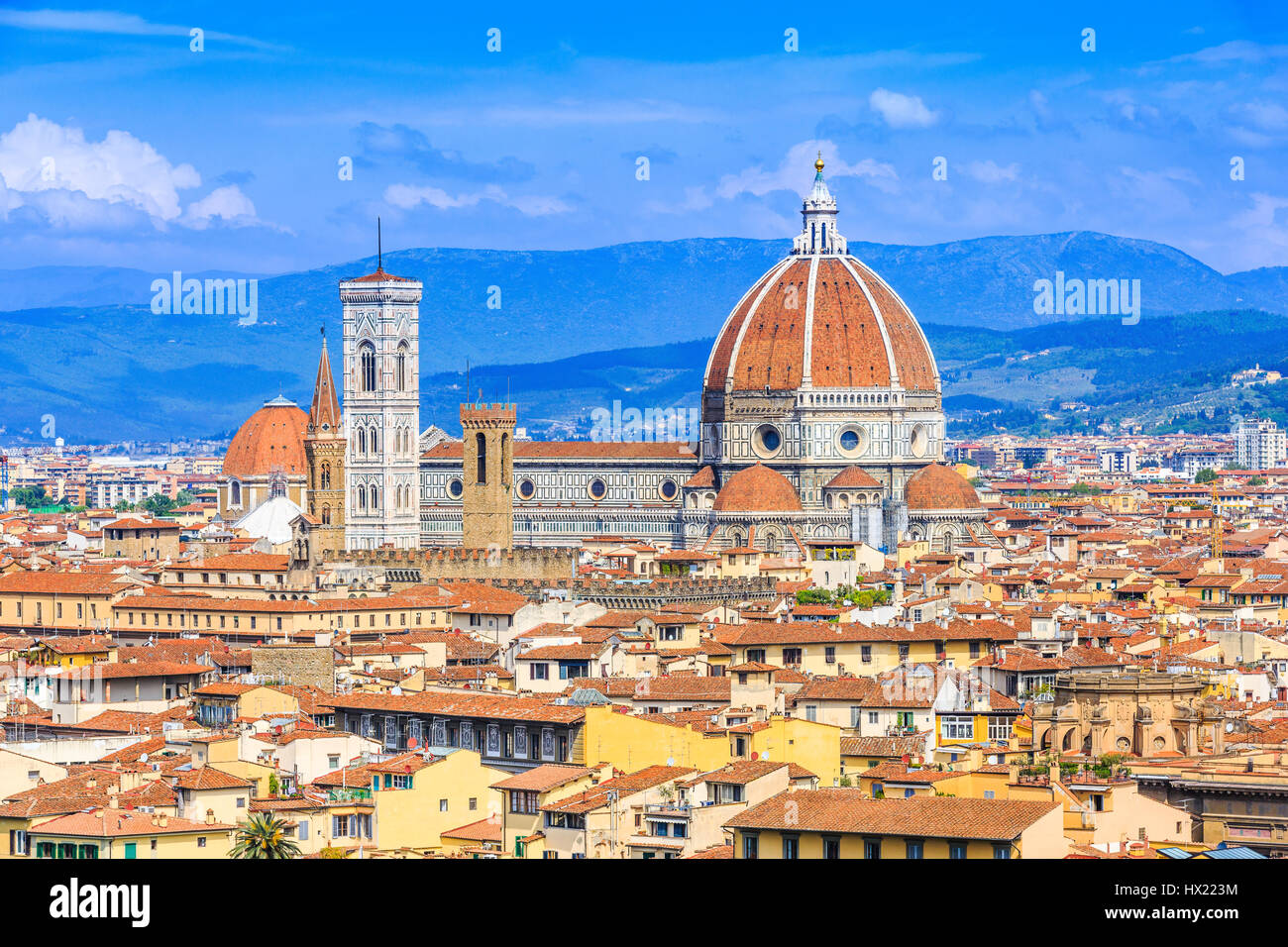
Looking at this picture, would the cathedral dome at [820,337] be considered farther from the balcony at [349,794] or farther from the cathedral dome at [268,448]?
the balcony at [349,794]

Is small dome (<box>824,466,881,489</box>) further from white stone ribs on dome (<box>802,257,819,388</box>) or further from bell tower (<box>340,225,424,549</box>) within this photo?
bell tower (<box>340,225,424,549</box>)

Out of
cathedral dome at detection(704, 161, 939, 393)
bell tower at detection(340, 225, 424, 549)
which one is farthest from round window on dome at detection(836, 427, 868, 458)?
bell tower at detection(340, 225, 424, 549)

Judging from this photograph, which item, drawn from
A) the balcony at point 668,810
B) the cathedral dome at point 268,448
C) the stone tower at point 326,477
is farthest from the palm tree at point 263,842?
the cathedral dome at point 268,448

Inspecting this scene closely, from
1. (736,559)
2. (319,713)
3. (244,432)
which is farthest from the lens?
(244,432)

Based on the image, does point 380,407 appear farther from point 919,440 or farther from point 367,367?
point 919,440

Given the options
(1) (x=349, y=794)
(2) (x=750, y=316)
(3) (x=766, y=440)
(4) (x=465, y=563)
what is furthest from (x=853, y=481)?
(1) (x=349, y=794)
